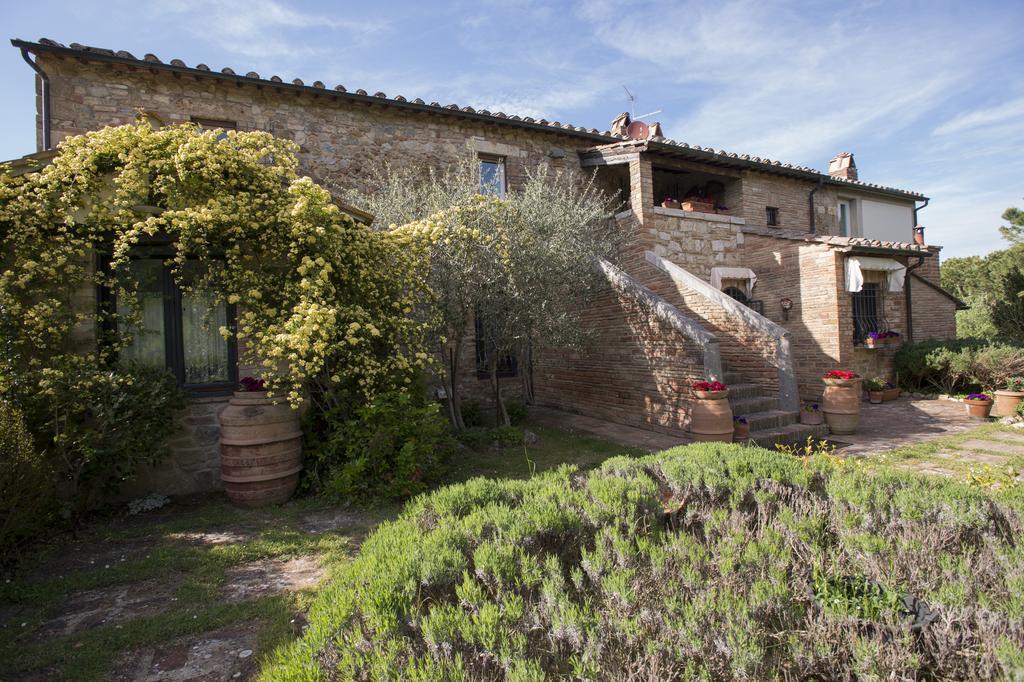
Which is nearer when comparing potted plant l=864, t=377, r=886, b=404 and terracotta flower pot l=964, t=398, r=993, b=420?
terracotta flower pot l=964, t=398, r=993, b=420

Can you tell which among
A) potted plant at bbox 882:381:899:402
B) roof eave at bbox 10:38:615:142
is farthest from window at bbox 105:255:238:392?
potted plant at bbox 882:381:899:402

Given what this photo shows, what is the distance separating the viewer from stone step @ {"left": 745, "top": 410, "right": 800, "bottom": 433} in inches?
280

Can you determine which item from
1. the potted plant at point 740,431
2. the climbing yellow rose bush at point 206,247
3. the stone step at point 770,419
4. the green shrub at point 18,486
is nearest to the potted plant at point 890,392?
the stone step at point 770,419

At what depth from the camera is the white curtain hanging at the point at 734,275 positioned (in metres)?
11.0

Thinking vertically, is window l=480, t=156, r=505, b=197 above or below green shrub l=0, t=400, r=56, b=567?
above

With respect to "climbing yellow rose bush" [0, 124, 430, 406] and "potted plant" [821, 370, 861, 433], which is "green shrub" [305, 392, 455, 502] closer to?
"climbing yellow rose bush" [0, 124, 430, 406]

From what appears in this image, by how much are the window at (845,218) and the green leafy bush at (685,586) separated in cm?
1426

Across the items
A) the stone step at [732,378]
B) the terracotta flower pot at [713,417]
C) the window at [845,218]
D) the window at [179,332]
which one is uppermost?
the window at [845,218]

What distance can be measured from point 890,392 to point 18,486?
14011 mm

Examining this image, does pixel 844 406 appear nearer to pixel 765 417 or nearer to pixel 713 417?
pixel 765 417

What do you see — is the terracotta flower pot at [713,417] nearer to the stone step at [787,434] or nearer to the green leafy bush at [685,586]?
the stone step at [787,434]

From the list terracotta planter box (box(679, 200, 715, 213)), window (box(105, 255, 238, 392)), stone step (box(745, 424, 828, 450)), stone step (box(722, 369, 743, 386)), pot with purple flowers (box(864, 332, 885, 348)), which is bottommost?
stone step (box(745, 424, 828, 450))

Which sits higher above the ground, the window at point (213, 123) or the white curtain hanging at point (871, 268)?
the window at point (213, 123)

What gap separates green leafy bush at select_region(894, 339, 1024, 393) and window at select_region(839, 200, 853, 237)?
4.68 m
